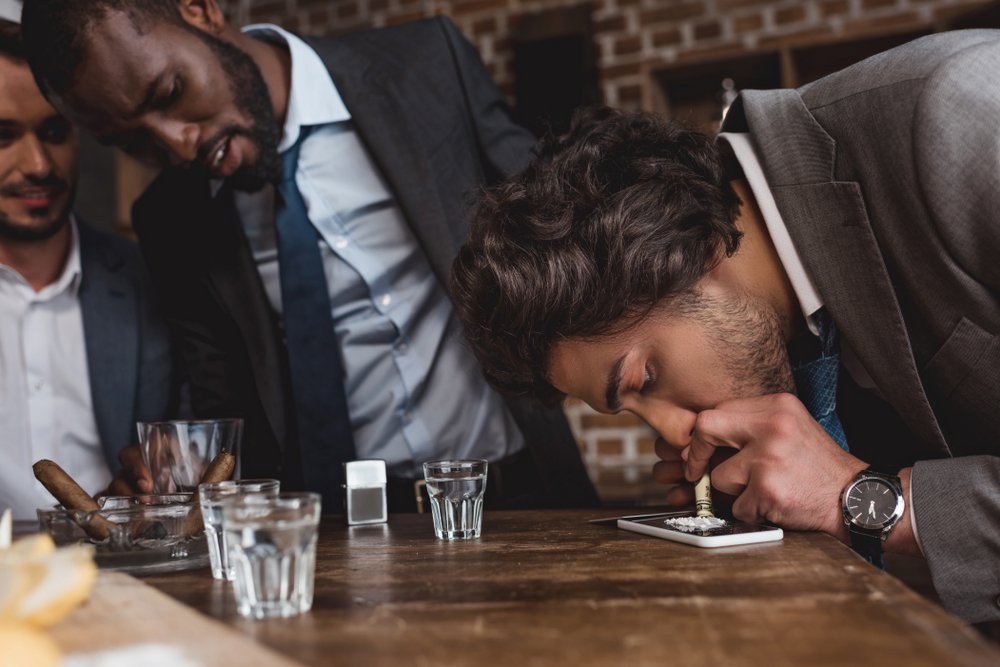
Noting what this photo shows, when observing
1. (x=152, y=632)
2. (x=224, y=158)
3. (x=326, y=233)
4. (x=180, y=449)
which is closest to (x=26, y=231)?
(x=224, y=158)

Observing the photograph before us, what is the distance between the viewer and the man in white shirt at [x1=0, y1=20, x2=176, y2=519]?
6.22 ft

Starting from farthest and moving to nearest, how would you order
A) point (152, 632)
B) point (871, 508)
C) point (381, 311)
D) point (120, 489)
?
point (381, 311), point (120, 489), point (871, 508), point (152, 632)

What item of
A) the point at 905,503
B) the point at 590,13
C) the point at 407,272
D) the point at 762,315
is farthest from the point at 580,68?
the point at 905,503

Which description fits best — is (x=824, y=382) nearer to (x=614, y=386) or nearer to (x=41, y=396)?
(x=614, y=386)

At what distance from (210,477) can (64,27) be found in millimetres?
949

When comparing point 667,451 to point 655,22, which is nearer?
point 667,451

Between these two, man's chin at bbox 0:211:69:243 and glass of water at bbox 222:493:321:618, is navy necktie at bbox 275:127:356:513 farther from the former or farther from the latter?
glass of water at bbox 222:493:321:618

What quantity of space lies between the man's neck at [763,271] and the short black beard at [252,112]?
0.92 metres

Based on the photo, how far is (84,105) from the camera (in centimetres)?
164

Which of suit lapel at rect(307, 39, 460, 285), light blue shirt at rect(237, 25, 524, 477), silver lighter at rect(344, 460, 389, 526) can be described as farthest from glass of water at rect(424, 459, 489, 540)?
light blue shirt at rect(237, 25, 524, 477)

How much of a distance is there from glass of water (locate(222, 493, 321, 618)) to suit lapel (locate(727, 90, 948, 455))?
754mm

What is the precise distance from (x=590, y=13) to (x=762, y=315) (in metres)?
2.11

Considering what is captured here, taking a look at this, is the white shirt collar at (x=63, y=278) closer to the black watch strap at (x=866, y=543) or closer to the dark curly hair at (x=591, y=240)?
the dark curly hair at (x=591, y=240)

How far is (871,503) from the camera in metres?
1.02
